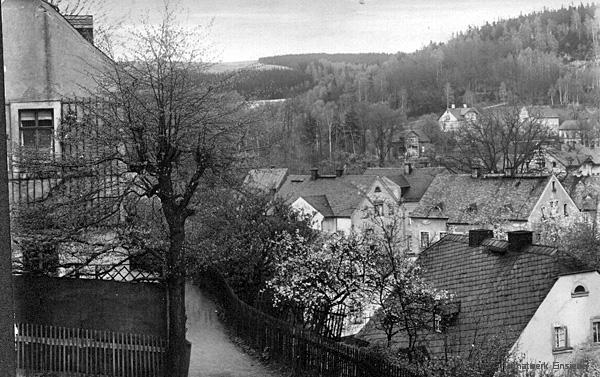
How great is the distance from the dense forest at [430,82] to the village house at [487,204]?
4616 mm

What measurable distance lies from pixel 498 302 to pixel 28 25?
21.6ft

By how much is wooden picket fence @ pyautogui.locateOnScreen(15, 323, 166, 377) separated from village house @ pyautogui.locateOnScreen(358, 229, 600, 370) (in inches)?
121

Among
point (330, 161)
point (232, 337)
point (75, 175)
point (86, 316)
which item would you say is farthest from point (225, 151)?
point (330, 161)

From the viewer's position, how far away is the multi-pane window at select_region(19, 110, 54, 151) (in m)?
7.81

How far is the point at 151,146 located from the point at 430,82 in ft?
163

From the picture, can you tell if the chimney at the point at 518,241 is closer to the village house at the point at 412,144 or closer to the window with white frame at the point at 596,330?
the window with white frame at the point at 596,330

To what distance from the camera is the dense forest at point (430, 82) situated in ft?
106

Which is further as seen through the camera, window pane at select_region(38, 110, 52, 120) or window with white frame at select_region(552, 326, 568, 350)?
window with white frame at select_region(552, 326, 568, 350)

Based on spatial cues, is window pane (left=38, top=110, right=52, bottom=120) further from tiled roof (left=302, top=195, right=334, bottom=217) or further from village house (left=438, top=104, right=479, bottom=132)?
village house (left=438, top=104, right=479, bottom=132)

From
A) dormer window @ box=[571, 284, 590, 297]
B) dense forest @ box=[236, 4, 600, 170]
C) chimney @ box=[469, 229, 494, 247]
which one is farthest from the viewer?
dense forest @ box=[236, 4, 600, 170]

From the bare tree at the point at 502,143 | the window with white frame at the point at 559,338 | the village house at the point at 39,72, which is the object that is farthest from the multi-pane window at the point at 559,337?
the bare tree at the point at 502,143

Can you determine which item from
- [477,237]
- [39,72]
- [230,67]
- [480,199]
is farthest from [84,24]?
[480,199]

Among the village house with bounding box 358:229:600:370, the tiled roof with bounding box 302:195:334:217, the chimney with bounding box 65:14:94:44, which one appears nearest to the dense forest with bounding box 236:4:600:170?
the tiled roof with bounding box 302:195:334:217

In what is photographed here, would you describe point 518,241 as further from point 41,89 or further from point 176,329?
point 41,89
